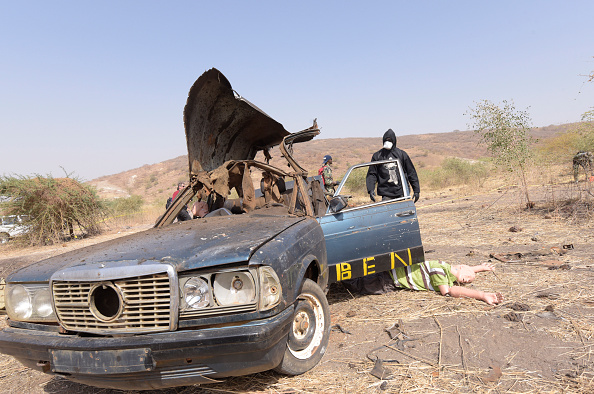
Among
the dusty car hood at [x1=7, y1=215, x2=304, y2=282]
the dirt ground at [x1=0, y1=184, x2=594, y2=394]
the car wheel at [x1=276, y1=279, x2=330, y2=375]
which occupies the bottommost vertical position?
the dirt ground at [x1=0, y1=184, x2=594, y2=394]

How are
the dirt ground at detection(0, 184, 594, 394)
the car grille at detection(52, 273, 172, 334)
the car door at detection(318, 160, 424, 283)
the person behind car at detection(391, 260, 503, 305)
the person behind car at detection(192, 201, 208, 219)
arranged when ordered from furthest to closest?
the person behind car at detection(192, 201, 208, 219)
the person behind car at detection(391, 260, 503, 305)
the car door at detection(318, 160, 424, 283)
the dirt ground at detection(0, 184, 594, 394)
the car grille at detection(52, 273, 172, 334)

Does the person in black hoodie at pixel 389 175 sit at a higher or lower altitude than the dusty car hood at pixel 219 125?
lower

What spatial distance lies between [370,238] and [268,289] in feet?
6.65

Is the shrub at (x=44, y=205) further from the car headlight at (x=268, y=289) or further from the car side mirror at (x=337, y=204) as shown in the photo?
the car headlight at (x=268, y=289)

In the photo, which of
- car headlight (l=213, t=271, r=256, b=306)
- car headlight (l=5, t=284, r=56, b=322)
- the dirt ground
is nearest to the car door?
the dirt ground

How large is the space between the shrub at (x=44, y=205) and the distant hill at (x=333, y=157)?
31656 millimetres

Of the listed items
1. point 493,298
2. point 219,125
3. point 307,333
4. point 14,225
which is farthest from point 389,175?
point 14,225

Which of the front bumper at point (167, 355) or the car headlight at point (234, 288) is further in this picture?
the car headlight at point (234, 288)

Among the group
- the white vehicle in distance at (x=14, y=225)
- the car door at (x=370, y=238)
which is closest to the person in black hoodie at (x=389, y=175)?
the car door at (x=370, y=238)

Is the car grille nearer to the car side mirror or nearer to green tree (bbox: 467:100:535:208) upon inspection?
the car side mirror

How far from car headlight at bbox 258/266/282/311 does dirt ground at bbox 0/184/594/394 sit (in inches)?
29.6

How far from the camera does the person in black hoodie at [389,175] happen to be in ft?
17.3

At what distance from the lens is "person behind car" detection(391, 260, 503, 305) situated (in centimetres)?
429

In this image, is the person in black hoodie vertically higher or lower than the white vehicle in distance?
lower
